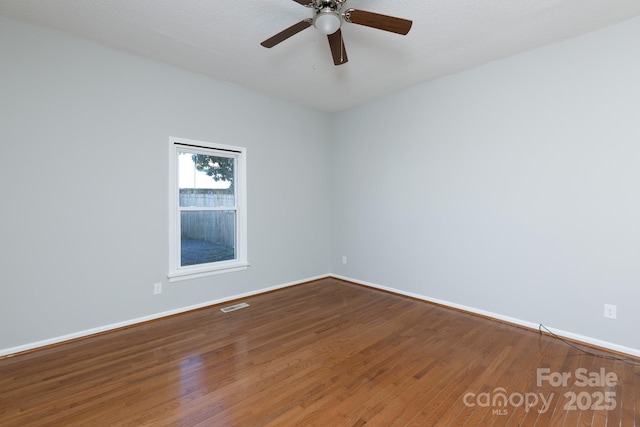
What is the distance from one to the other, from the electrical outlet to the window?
12.4 ft

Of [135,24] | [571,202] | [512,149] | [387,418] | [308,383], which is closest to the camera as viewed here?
[387,418]

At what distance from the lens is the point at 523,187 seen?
3.05 metres

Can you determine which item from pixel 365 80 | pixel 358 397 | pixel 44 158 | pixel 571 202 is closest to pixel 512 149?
pixel 571 202

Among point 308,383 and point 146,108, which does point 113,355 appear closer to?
point 308,383

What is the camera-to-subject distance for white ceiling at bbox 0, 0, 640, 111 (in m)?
2.33

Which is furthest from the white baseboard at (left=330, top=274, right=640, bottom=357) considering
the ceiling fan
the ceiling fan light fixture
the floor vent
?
the ceiling fan light fixture

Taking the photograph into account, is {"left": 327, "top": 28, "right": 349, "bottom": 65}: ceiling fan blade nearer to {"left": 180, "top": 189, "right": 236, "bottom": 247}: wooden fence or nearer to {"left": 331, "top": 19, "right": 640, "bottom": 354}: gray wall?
{"left": 331, "top": 19, "right": 640, "bottom": 354}: gray wall

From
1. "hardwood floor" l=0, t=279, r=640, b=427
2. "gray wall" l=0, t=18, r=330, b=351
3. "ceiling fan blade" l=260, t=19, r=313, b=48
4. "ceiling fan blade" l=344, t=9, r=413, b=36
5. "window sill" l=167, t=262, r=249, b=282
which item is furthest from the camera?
"window sill" l=167, t=262, r=249, b=282

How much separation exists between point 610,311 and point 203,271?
4.07 meters

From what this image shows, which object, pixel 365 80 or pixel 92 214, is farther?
pixel 365 80

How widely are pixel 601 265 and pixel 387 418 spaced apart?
93.5 inches

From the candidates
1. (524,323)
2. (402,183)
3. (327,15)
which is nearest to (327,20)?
(327,15)

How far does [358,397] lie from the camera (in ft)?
6.40

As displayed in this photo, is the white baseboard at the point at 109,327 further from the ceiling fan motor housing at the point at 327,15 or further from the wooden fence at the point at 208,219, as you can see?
the ceiling fan motor housing at the point at 327,15
